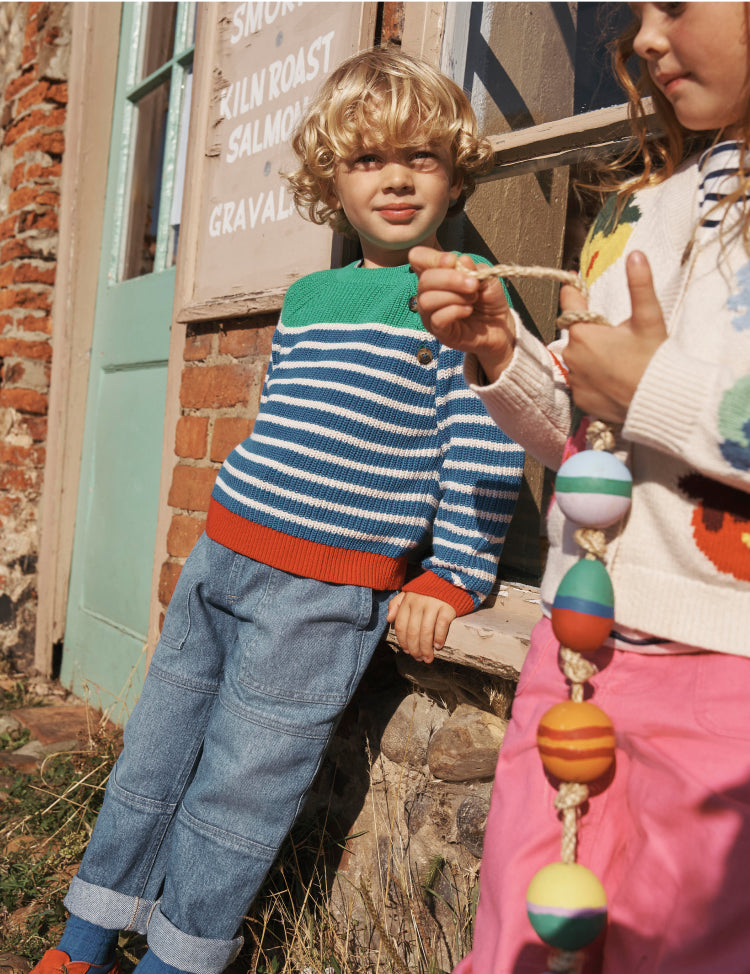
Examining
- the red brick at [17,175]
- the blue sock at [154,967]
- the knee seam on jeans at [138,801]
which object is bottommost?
the blue sock at [154,967]

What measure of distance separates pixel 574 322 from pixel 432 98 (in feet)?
2.80

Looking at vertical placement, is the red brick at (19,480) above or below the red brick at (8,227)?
below

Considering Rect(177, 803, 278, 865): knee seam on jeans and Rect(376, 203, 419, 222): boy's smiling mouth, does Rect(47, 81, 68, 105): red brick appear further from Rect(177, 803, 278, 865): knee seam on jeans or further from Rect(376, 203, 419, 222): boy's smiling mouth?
Rect(177, 803, 278, 865): knee seam on jeans

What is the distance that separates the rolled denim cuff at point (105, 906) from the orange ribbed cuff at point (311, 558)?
2.37ft

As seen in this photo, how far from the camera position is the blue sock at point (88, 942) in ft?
5.17

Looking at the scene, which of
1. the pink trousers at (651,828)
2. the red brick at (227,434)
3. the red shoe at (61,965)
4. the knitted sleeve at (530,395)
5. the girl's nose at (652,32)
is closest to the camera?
the pink trousers at (651,828)

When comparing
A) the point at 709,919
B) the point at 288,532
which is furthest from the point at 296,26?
the point at 709,919

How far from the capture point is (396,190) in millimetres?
1573

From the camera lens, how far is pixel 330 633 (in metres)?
1.53

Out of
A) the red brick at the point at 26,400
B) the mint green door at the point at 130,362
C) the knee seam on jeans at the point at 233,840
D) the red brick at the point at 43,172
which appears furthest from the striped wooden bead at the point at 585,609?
the red brick at the point at 43,172

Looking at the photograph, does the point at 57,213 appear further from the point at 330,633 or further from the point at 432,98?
the point at 330,633

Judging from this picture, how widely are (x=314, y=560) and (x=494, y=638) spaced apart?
36 cm

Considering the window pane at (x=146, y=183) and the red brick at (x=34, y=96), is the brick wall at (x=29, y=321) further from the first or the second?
the window pane at (x=146, y=183)

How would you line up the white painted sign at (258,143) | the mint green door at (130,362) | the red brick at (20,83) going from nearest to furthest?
1. the white painted sign at (258,143)
2. the mint green door at (130,362)
3. the red brick at (20,83)
